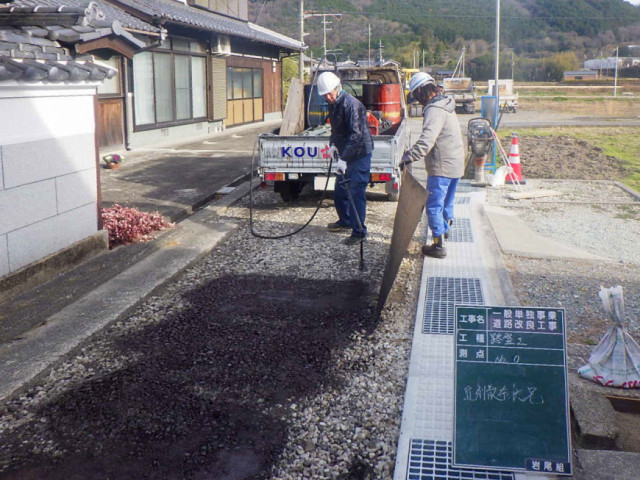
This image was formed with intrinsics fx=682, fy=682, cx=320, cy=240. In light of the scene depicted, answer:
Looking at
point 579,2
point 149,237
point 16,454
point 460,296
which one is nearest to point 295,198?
point 149,237

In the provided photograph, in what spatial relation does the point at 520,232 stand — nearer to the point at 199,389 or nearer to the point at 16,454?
the point at 199,389

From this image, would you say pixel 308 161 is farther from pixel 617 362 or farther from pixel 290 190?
pixel 617 362

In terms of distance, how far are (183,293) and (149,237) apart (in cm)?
206

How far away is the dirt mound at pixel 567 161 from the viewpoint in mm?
13688

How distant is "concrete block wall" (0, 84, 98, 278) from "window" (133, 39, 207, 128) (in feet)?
37.1

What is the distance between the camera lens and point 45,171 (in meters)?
6.52

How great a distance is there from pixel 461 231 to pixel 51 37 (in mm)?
5103

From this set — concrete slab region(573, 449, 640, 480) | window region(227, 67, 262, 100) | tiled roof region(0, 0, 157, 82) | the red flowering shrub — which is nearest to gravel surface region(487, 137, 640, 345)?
concrete slab region(573, 449, 640, 480)

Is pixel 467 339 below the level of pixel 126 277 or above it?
above

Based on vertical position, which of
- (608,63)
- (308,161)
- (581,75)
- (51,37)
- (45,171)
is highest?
(608,63)

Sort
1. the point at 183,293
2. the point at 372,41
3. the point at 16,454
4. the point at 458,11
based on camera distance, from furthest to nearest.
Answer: the point at 372,41 → the point at 458,11 → the point at 183,293 → the point at 16,454

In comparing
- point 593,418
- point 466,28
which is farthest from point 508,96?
point 466,28

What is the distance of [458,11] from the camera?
92.1 m

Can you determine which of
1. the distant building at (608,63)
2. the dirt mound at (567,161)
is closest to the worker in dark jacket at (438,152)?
the dirt mound at (567,161)
